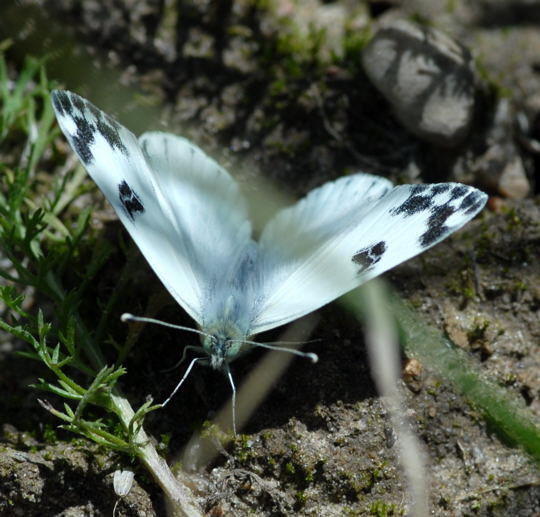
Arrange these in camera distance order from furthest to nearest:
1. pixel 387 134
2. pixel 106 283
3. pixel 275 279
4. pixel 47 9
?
pixel 47 9 → pixel 387 134 → pixel 106 283 → pixel 275 279

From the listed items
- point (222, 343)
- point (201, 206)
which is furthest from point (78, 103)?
point (222, 343)

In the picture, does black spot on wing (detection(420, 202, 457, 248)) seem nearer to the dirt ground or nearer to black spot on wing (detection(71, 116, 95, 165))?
the dirt ground

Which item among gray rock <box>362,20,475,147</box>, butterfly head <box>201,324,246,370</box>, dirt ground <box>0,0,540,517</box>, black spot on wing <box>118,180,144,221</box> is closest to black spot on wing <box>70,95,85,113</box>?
black spot on wing <box>118,180,144,221</box>

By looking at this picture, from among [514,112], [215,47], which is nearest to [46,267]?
[215,47]

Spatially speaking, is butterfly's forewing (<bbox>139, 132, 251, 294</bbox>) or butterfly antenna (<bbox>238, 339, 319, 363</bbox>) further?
butterfly's forewing (<bbox>139, 132, 251, 294</bbox>)

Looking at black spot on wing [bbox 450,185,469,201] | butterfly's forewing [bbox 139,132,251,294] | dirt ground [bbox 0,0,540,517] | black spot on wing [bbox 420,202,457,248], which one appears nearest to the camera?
black spot on wing [bbox 420,202,457,248]

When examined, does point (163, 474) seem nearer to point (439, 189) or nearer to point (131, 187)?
point (131, 187)

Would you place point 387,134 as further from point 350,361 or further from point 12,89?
point 12,89
